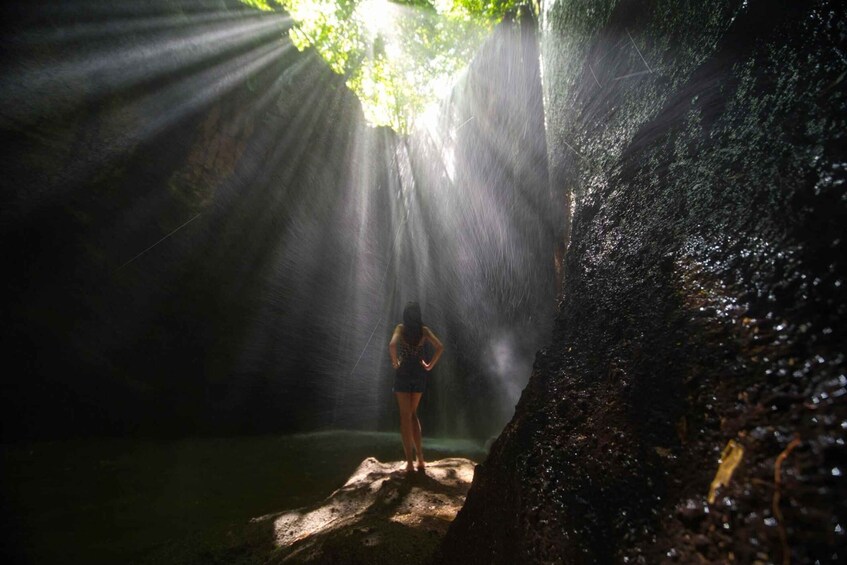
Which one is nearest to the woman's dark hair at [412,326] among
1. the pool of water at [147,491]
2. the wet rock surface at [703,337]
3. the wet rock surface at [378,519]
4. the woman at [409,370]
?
the woman at [409,370]

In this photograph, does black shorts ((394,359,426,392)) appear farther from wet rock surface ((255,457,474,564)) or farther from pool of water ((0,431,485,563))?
pool of water ((0,431,485,563))

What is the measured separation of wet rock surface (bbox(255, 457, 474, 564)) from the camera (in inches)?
66.9

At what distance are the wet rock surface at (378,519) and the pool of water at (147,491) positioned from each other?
2.19ft

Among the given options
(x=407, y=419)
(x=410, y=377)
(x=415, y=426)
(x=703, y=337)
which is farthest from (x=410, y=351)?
(x=703, y=337)

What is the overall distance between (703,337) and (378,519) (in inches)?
81.3

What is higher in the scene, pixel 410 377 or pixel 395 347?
pixel 395 347

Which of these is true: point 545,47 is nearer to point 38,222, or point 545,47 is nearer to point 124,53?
point 124,53

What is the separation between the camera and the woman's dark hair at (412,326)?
3597 millimetres

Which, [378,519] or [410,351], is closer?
[378,519]

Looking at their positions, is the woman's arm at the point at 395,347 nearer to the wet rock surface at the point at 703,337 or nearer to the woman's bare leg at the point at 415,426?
the woman's bare leg at the point at 415,426

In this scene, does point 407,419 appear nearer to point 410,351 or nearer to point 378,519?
point 410,351

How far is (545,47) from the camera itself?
439cm

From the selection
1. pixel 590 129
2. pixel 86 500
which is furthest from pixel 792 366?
pixel 86 500

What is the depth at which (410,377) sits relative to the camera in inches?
140
